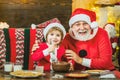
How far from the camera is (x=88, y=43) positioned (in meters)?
3.48

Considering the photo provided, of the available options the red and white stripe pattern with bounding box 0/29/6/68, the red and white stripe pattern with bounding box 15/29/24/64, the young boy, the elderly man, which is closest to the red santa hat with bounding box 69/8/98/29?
the elderly man

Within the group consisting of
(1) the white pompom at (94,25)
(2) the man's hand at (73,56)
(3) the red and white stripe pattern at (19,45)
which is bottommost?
(2) the man's hand at (73,56)

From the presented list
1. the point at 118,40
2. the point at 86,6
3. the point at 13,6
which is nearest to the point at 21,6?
the point at 13,6

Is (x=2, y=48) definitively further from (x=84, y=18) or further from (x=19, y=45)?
(x=84, y=18)

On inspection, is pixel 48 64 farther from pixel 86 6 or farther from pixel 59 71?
pixel 86 6

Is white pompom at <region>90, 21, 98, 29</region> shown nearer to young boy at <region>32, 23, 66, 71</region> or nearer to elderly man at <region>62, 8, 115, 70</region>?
elderly man at <region>62, 8, 115, 70</region>

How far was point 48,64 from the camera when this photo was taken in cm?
322

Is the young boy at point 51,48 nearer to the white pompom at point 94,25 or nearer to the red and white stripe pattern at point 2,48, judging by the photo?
the white pompom at point 94,25

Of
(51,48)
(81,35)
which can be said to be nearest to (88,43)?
(81,35)

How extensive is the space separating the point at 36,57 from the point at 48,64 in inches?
6.4

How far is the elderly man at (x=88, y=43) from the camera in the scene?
331 centimetres

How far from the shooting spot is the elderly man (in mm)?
3311

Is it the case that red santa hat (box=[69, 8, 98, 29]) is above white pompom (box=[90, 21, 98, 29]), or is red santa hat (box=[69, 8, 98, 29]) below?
above

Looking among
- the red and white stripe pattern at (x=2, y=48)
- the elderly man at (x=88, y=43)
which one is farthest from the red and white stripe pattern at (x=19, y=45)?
the elderly man at (x=88, y=43)
